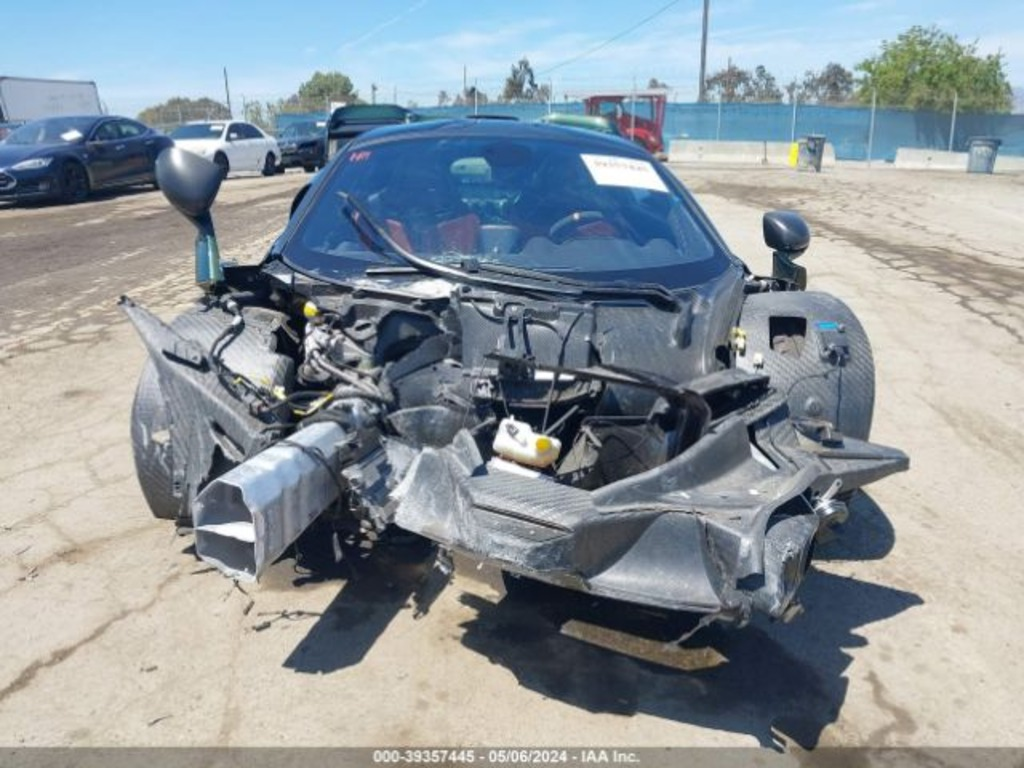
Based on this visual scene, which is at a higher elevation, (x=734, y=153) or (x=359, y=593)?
(x=734, y=153)

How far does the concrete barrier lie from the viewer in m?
29.2

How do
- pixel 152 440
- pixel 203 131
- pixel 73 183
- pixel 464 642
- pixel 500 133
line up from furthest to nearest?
pixel 203 131 < pixel 73 183 < pixel 500 133 < pixel 152 440 < pixel 464 642

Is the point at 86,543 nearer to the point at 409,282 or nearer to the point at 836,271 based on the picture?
the point at 409,282

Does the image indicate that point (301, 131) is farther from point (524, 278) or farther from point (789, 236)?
point (524, 278)

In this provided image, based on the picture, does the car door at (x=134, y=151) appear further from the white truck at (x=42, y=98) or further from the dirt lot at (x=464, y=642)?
the white truck at (x=42, y=98)

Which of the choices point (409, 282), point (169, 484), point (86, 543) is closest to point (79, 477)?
point (86, 543)

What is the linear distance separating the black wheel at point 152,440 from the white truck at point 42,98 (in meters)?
29.8

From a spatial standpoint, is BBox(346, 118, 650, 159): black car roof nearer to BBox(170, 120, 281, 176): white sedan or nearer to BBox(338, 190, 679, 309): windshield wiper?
BBox(338, 190, 679, 309): windshield wiper

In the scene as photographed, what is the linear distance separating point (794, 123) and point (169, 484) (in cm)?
3401

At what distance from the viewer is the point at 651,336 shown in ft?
9.19

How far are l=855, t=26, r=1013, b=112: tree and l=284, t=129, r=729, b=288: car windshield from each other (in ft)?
130

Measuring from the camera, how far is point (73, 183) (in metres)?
14.8

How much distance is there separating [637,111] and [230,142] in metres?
18.3

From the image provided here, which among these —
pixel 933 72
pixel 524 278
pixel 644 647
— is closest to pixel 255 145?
pixel 524 278
